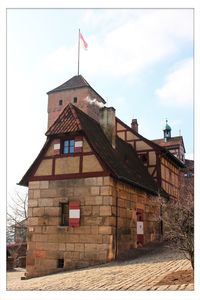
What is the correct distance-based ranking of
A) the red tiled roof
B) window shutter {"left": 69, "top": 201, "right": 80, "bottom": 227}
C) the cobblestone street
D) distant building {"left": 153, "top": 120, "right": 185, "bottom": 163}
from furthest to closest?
1. distant building {"left": 153, "top": 120, "right": 185, "bottom": 163}
2. the red tiled roof
3. window shutter {"left": 69, "top": 201, "right": 80, "bottom": 227}
4. the cobblestone street

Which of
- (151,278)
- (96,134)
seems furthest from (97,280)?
(96,134)

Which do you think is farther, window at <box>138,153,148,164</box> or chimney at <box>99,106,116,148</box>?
window at <box>138,153,148,164</box>

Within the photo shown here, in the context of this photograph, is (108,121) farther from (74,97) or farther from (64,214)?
(74,97)

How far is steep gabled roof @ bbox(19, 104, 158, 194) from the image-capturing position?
45.5ft

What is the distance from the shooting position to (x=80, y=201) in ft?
44.9

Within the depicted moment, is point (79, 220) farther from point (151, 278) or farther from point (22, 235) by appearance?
point (22, 235)

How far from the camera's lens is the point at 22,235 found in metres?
24.0

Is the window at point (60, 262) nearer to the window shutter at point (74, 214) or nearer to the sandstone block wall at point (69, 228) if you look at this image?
the sandstone block wall at point (69, 228)

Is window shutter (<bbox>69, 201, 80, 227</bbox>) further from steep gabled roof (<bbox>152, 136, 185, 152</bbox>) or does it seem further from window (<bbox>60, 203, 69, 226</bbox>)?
steep gabled roof (<bbox>152, 136, 185, 152</bbox>)

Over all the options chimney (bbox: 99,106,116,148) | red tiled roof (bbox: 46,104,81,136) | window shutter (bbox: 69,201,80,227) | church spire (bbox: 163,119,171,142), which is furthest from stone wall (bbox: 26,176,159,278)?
church spire (bbox: 163,119,171,142)

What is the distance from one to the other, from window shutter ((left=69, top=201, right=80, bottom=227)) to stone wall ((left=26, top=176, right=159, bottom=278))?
12 cm

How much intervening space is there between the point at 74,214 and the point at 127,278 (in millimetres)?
4658

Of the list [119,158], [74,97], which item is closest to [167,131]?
[74,97]

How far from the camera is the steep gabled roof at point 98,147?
1388 cm
